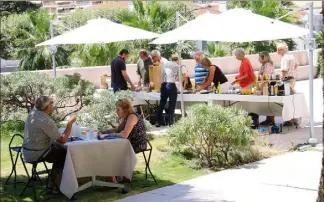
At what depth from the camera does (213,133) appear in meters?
8.71

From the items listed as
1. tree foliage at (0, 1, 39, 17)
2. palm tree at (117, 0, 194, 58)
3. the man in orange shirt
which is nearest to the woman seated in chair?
the man in orange shirt

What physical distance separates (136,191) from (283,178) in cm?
199

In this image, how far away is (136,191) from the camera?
7.62m

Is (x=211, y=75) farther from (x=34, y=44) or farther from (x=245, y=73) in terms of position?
(x=34, y=44)

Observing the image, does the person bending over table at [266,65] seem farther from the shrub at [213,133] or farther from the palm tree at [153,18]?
the palm tree at [153,18]

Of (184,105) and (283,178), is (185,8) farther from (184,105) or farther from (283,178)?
(283,178)

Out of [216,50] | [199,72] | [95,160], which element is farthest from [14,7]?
[95,160]

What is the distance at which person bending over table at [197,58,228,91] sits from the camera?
40.2 ft

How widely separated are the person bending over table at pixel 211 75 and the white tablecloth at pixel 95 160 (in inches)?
206

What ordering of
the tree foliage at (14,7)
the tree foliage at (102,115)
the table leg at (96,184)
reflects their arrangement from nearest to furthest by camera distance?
the table leg at (96,184), the tree foliage at (102,115), the tree foliage at (14,7)

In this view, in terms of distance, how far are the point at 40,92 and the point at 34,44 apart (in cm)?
1090

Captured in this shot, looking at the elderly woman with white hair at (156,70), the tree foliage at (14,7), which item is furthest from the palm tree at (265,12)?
the elderly woman with white hair at (156,70)

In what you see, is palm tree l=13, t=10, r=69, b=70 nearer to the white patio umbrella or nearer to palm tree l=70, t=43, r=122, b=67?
palm tree l=70, t=43, r=122, b=67

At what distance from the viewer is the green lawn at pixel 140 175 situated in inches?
291
